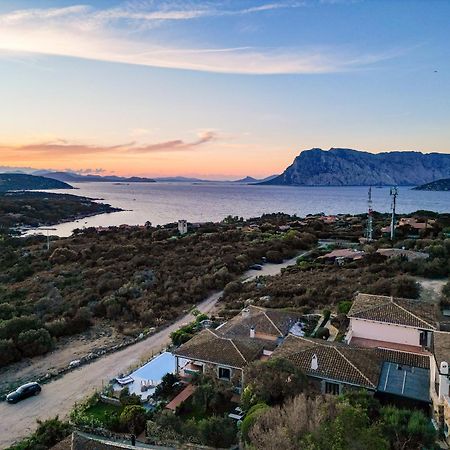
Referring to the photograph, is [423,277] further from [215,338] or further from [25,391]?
[25,391]

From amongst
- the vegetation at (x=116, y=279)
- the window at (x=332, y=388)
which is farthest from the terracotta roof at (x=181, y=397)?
the vegetation at (x=116, y=279)

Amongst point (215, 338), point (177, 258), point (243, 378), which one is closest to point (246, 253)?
point (177, 258)

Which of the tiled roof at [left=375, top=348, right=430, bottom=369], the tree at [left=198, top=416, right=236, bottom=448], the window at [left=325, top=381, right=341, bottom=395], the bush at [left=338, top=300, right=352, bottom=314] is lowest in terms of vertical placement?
the tree at [left=198, top=416, right=236, bottom=448]

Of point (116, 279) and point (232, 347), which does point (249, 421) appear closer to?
point (232, 347)

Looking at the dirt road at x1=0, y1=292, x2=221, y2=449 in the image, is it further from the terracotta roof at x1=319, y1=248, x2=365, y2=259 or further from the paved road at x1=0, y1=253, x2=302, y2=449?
the terracotta roof at x1=319, y1=248, x2=365, y2=259

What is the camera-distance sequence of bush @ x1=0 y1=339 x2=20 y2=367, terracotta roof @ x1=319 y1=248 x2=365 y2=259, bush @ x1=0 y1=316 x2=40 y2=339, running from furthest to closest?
terracotta roof @ x1=319 y1=248 x2=365 y2=259 → bush @ x1=0 y1=316 x2=40 y2=339 → bush @ x1=0 y1=339 x2=20 y2=367

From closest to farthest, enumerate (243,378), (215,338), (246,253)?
(243,378) → (215,338) → (246,253)

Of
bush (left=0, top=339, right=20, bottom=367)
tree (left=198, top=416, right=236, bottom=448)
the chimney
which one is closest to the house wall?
the chimney

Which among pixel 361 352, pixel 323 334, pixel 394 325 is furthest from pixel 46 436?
pixel 394 325
